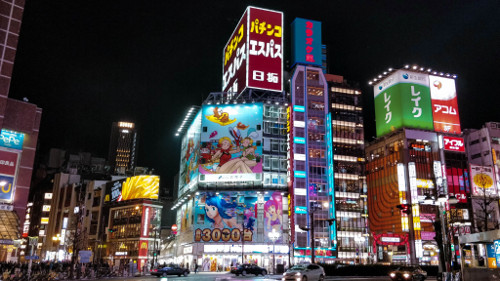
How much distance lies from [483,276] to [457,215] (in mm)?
79340

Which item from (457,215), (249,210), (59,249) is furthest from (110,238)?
(457,215)

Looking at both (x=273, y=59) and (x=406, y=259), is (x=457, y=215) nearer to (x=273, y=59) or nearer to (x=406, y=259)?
(x=406, y=259)

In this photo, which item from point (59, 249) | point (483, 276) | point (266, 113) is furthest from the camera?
point (59, 249)

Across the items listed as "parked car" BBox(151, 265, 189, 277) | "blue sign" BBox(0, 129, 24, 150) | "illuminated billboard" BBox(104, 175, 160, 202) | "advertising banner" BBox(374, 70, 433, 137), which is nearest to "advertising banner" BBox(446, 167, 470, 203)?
"advertising banner" BBox(374, 70, 433, 137)

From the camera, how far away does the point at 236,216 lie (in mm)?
82625

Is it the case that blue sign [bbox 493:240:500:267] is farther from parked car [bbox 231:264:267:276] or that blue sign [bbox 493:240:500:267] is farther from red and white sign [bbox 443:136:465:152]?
red and white sign [bbox 443:136:465:152]

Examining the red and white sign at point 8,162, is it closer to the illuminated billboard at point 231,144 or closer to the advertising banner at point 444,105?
the illuminated billboard at point 231,144

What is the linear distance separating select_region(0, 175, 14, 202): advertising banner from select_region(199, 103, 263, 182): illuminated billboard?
40.0 metres

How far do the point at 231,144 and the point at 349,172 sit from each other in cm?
2877

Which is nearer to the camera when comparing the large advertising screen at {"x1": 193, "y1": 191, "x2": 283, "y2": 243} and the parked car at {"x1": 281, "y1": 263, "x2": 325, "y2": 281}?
the parked car at {"x1": 281, "y1": 263, "x2": 325, "y2": 281}

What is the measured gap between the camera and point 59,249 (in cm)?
11519

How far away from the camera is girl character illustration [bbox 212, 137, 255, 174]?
84438 millimetres

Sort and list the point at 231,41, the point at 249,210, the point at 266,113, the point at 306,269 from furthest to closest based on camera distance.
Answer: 1. the point at 231,41
2. the point at 266,113
3. the point at 249,210
4. the point at 306,269

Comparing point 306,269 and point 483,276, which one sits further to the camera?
point 306,269
